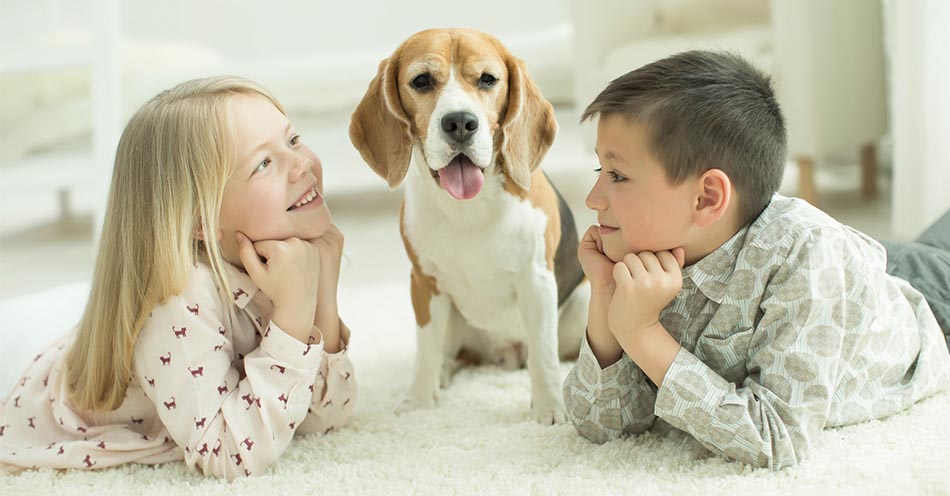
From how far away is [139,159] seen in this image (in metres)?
1.69

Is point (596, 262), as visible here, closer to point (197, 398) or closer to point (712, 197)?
point (712, 197)

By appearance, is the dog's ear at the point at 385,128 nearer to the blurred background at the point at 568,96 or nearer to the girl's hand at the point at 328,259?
the girl's hand at the point at 328,259

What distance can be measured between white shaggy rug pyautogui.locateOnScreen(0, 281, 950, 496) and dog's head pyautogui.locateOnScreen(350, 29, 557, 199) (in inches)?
19.2

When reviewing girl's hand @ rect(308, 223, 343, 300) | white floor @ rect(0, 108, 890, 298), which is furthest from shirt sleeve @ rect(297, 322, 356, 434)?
white floor @ rect(0, 108, 890, 298)

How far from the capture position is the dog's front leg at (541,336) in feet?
6.46

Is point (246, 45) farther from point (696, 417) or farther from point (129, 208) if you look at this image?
point (696, 417)

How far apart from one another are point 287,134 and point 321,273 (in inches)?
10.9

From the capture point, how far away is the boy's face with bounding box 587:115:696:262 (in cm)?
154

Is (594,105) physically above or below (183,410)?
above

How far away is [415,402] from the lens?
209 centimetres

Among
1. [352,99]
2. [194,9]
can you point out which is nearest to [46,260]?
[352,99]

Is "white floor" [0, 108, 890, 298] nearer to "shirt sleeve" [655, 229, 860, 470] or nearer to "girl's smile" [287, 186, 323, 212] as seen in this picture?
"girl's smile" [287, 186, 323, 212]

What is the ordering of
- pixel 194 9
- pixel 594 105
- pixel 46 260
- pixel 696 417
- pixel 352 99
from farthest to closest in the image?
1. pixel 194 9
2. pixel 352 99
3. pixel 46 260
4. pixel 594 105
5. pixel 696 417

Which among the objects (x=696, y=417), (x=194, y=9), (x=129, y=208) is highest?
(x=194, y=9)
